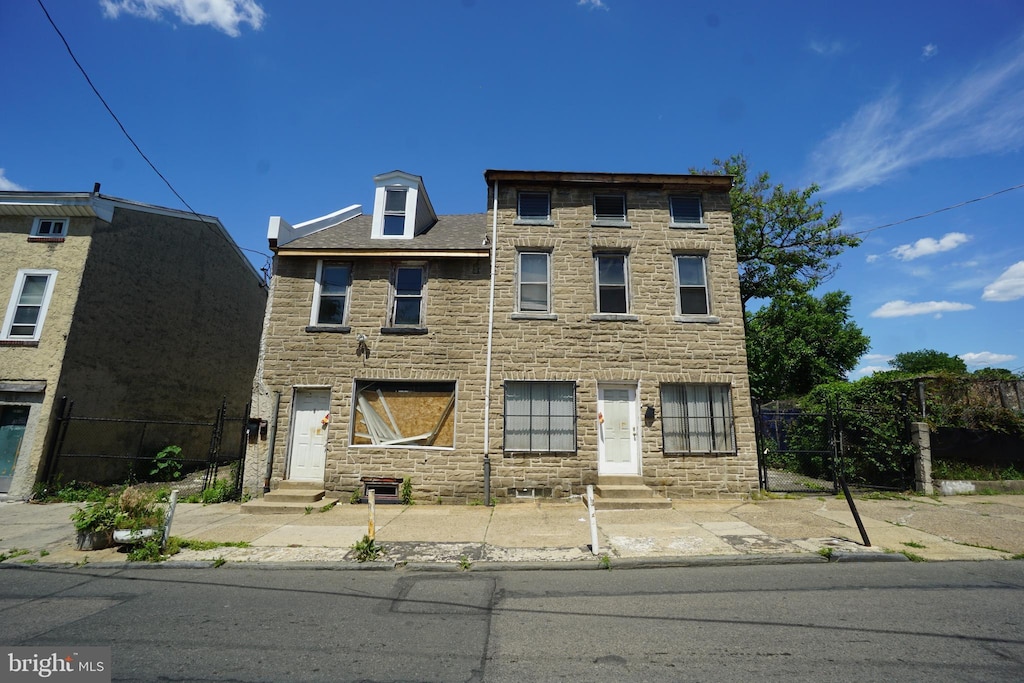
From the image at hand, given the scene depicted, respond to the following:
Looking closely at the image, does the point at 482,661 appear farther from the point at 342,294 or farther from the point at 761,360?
the point at 761,360

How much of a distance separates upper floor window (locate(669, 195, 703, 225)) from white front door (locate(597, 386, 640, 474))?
5082mm

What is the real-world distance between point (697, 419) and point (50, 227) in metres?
18.6

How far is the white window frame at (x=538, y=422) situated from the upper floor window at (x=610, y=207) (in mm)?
4889

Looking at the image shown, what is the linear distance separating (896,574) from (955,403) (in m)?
8.06

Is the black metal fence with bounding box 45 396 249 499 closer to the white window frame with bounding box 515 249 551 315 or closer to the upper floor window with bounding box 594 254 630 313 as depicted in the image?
the white window frame with bounding box 515 249 551 315

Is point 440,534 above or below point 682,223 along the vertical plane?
below

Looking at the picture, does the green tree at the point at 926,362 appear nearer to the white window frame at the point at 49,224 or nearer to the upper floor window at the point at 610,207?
the upper floor window at the point at 610,207

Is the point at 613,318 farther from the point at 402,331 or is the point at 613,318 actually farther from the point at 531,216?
the point at 402,331

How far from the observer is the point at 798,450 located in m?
11.5

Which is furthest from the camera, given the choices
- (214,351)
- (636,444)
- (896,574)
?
(214,351)

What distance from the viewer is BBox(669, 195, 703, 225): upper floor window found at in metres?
12.8

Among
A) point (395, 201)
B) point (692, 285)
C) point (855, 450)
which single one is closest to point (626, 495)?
point (692, 285)

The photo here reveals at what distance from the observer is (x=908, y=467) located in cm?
1147

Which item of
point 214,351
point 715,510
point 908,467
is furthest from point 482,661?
point 214,351
